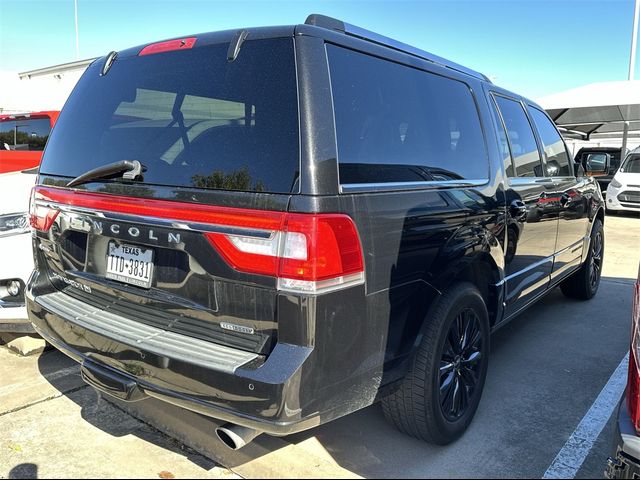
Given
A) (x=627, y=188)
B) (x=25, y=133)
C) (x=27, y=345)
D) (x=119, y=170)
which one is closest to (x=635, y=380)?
(x=119, y=170)

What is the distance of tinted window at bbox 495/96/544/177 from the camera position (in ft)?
11.8

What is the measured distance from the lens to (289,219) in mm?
1858

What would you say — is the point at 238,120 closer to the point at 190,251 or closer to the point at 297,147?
the point at 297,147

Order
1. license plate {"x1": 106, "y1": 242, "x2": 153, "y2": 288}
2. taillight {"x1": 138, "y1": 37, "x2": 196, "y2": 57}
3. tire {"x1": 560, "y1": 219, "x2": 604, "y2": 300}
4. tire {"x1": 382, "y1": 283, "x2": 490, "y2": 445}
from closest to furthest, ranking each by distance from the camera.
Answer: license plate {"x1": 106, "y1": 242, "x2": 153, "y2": 288} < taillight {"x1": 138, "y1": 37, "x2": 196, "y2": 57} < tire {"x1": 382, "y1": 283, "x2": 490, "y2": 445} < tire {"x1": 560, "y1": 219, "x2": 604, "y2": 300}

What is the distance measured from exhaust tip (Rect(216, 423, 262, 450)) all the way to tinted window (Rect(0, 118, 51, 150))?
509cm

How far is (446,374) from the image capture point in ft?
8.86

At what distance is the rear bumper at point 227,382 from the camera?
1852mm

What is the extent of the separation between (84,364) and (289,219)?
4.18 ft

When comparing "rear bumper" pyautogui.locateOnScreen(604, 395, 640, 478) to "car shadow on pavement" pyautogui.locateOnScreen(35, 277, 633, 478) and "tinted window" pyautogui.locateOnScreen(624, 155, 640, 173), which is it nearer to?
"car shadow on pavement" pyautogui.locateOnScreen(35, 277, 633, 478)

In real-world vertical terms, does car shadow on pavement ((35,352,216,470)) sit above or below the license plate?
below

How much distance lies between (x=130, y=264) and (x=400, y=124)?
4.61 feet

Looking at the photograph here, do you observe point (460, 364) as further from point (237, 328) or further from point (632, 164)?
point (632, 164)

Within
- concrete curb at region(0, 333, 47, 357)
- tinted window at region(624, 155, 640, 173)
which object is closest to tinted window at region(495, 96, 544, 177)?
concrete curb at region(0, 333, 47, 357)

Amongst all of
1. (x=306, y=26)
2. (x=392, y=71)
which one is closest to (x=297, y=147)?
(x=306, y=26)
